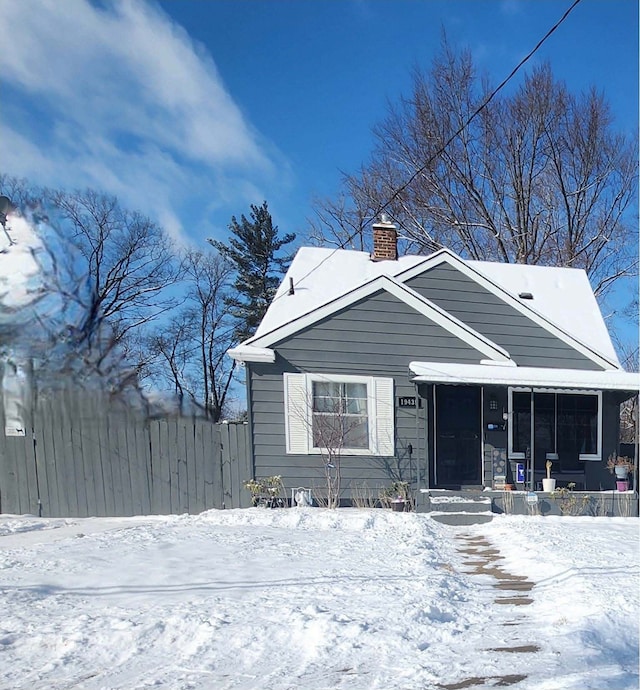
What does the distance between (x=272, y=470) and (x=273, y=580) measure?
442 cm

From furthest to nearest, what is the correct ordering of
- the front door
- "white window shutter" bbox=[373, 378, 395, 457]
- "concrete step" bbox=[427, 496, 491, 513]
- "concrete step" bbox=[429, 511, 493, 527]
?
1. the front door
2. "white window shutter" bbox=[373, 378, 395, 457]
3. "concrete step" bbox=[427, 496, 491, 513]
4. "concrete step" bbox=[429, 511, 493, 527]

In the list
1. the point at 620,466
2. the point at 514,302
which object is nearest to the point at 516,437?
the point at 620,466

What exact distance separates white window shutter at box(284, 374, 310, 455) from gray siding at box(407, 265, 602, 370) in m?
3.46

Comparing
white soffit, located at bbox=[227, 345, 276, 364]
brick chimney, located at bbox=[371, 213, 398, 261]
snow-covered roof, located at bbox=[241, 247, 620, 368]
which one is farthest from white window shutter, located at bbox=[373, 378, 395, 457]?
brick chimney, located at bbox=[371, 213, 398, 261]

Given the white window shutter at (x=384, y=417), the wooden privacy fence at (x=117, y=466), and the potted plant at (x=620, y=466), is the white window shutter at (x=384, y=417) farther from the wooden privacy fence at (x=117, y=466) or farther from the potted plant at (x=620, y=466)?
the potted plant at (x=620, y=466)

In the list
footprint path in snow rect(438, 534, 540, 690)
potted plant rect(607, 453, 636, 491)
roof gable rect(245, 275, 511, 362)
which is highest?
roof gable rect(245, 275, 511, 362)

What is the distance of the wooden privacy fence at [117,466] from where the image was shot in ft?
27.4

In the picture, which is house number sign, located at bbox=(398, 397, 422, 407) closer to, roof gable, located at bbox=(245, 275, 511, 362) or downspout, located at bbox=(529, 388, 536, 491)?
roof gable, located at bbox=(245, 275, 511, 362)

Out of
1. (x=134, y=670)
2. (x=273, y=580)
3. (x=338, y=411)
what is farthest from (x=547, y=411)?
(x=134, y=670)

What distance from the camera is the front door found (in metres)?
9.41

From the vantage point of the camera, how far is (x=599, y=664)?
9.40 feet

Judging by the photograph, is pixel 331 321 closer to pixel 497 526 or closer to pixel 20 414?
pixel 497 526

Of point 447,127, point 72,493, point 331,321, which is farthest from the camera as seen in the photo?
point 447,127

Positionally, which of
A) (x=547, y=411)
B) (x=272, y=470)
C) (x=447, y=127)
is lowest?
(x=272, y=470)
